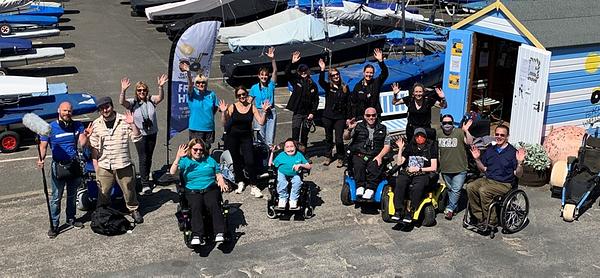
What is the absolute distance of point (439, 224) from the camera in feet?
30.0

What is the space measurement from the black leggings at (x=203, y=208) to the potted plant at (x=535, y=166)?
520 cm

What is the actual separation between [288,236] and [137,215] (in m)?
2.17

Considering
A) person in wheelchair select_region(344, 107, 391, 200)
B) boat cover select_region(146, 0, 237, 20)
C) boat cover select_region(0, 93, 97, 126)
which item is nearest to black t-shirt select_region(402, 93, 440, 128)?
person in wheelchair select_region(344, 107, 391, 200)

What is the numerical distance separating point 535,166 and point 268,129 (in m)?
4.33

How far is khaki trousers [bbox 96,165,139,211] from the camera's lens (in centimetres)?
873

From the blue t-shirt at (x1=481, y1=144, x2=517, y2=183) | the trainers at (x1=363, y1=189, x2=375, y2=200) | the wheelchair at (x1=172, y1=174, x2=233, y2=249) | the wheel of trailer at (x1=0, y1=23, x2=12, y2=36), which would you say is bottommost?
the wheelchair at (x1=172, y1=174, x2=233, y2=249)

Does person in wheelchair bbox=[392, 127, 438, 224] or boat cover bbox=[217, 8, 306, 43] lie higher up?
boat cover bbox=[217, 8, 306, 43]

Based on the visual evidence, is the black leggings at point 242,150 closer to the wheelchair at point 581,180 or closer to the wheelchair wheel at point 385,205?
the wheelchair wheel at point 385,205

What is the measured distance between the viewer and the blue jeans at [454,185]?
9.09 m

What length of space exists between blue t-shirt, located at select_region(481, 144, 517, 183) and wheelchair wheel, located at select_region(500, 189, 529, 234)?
24 cm

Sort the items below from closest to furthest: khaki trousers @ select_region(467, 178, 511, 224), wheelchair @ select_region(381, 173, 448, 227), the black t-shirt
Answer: khaki trousers @ select_region(467, 178, 511, 224)
wheelchair @ select_region(381, 173, 448, 227)
the black t-shirt

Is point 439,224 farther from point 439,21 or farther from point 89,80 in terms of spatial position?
point 439,21

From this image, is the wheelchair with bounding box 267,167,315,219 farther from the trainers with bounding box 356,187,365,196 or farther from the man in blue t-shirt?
the man in blue t-shirt

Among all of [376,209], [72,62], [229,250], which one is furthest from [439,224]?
[72,62]
